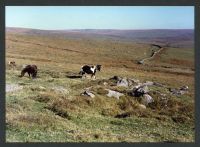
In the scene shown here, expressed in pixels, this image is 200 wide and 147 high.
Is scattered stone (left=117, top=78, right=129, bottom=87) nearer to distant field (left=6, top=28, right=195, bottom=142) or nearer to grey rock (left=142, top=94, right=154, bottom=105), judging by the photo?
distant field (left=6, top=28, right=195, bottom=142)

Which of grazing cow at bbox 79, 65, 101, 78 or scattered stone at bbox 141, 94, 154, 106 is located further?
grazing cow at bbox 79, 65, 101, 78

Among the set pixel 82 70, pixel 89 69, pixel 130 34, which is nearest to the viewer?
pixel 89 69

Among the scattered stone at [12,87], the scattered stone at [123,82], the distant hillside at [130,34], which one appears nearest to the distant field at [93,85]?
the distant hillside at [130,34]

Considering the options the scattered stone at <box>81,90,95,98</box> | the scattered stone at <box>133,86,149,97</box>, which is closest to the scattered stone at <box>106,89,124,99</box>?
the scattered stone at <box>133,86,149,97</box>

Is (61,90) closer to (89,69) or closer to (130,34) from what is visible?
(89,69)

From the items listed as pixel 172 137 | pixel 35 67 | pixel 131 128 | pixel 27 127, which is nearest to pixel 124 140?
pixel 131 128

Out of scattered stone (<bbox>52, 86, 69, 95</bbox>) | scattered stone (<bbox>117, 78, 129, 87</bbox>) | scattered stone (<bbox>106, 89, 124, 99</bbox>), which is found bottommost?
scattered stone (<bbox>106, 89, 124, 99</bbox>)

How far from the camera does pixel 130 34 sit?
66.1 feet

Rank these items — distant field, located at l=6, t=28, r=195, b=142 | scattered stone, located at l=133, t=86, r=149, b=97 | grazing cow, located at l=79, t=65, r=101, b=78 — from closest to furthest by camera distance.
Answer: distant field, located at l=6, t=28, r=195, b=142
scattered stone, located at l=133, t=86, r=149, b=97
grazing cow, located at l=79, t=65, r=101, b=78

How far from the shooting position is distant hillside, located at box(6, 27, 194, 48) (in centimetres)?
1887

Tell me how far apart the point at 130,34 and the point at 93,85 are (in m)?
2.74

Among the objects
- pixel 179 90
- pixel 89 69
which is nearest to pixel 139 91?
pixel 179 90

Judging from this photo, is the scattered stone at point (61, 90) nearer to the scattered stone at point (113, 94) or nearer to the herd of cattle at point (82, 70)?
the herd of cattle at point (82, 70)

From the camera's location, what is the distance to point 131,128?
57.1ft
